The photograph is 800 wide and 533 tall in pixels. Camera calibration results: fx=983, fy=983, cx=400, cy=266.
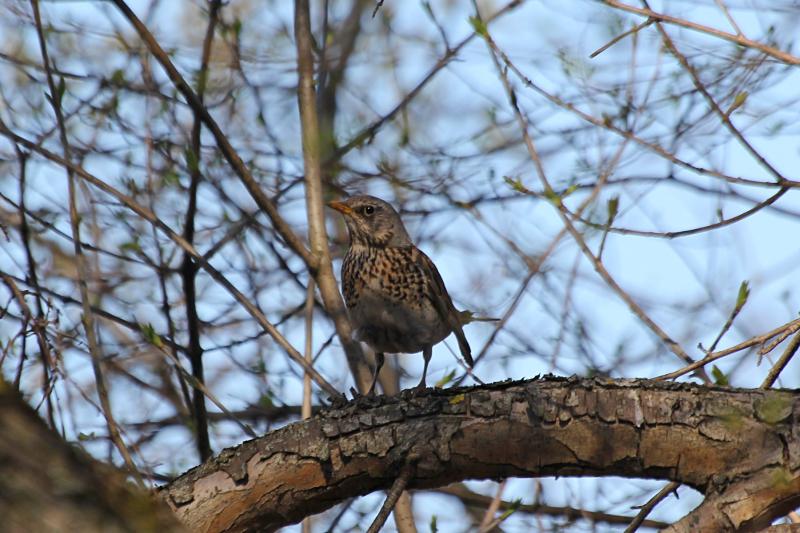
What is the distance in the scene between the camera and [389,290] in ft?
19.5

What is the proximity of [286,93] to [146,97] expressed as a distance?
1.34 metres

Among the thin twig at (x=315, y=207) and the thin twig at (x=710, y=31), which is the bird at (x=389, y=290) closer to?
the thin twig at (x=315, y=207)

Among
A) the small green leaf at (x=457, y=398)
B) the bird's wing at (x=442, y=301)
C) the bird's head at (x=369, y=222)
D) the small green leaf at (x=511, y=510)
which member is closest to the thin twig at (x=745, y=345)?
the small green leaf at (x=457, y=398)

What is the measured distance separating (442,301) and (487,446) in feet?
8.65

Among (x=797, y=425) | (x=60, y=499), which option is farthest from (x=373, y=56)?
(x=60, y=499)

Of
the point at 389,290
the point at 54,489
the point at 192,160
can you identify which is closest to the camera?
the point at 54,489

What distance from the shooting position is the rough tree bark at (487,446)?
338 centimetres

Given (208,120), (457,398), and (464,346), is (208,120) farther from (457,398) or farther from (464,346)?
(464,346)

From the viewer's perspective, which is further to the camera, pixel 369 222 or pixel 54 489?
pixel 369 222

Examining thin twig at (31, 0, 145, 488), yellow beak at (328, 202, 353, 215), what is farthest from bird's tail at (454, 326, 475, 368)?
thin twig at (31, 0, 145, 488)

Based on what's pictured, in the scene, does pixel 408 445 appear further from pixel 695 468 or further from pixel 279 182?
pixel 279 182

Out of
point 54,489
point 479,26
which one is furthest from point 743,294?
point 54,489

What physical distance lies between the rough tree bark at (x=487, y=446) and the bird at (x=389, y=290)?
6.78 ft

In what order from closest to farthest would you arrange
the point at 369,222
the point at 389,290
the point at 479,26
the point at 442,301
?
the point at 479,26, the point at 389,290, the point at 442,301, the point at 369,222
